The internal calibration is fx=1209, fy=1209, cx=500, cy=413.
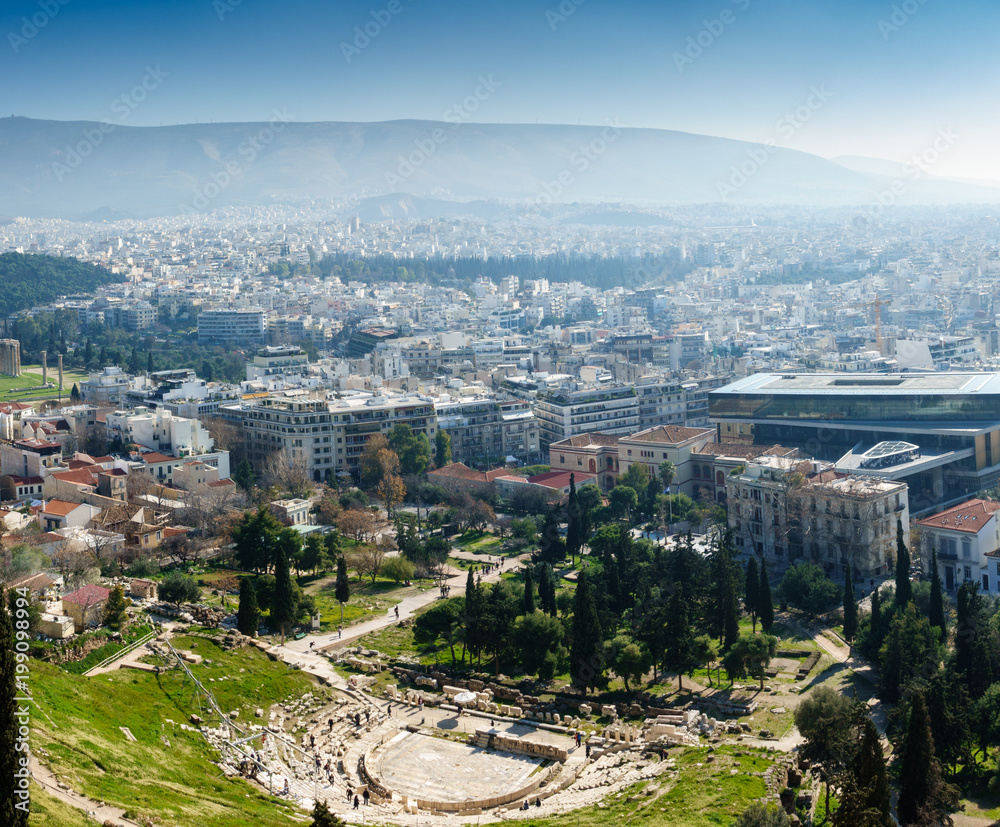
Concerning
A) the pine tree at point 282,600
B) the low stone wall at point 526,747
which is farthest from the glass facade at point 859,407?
the low stone wall at point 526,747

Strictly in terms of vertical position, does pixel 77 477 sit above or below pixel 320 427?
below

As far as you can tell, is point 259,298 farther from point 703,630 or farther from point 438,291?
point 703,630

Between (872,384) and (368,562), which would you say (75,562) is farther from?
(872,384)

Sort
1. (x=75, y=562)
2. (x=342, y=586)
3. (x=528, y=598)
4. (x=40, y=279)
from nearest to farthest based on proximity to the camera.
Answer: (x=528, y=598) < (x=75, y=562) < (x=342, y=586) < (x=40, y=279)

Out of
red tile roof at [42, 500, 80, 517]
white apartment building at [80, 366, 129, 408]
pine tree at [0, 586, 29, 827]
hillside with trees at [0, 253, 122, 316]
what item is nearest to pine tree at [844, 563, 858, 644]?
pine tree at [0, 586, 29, 827]

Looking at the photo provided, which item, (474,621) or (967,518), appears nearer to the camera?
(474,621)

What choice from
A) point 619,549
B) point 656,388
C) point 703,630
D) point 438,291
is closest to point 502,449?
point 656,388

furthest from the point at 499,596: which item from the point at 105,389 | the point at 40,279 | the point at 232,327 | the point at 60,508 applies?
the point at 40,279
